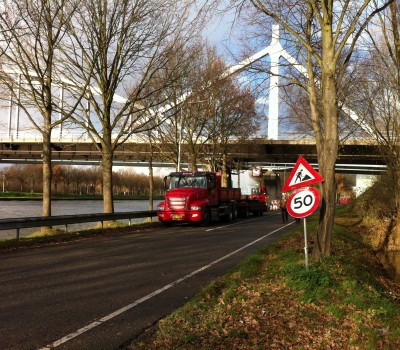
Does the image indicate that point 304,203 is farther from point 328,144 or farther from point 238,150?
point 238,150

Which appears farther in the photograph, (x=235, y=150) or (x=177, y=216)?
(x=235, y=150)

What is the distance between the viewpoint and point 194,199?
69.0 ft

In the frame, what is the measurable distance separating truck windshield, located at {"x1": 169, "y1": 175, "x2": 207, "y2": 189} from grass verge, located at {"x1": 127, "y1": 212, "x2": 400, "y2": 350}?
13825 mm

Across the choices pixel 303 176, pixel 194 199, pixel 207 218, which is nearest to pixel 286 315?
pixel 303 176

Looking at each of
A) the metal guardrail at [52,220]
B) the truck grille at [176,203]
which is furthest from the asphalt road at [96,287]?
the truck grille at [176,203]

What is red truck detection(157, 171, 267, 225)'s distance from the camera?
20641 millimetres

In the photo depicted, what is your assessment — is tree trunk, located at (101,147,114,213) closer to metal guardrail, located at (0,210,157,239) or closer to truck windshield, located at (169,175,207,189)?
metal guardrail, located at (0,210,157,239)

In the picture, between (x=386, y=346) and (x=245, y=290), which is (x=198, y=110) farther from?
(x=386, y=346)

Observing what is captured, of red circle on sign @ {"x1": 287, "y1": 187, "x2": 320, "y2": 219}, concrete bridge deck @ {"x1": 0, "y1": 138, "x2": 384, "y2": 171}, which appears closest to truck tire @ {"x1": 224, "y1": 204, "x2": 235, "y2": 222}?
concrete bridge deck @ {"x1": 0, "y1": 138, "x2": 384, "y2": 171}

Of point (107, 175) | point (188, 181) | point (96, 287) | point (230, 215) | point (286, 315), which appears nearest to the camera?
point (286, 315)

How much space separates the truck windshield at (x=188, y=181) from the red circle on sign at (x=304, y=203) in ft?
46.8

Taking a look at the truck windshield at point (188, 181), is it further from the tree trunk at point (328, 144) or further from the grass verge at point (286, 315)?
the grass verge at point (286, 315)

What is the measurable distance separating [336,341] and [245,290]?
2145 mm

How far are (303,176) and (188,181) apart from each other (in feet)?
47.3
